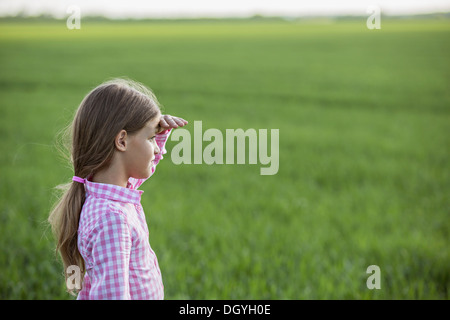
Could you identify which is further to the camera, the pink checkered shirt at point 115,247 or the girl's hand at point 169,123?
the girl's hand at point 169,123

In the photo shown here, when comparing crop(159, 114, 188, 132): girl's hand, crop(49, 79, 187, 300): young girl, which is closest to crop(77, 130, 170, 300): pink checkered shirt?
crop(49, 79, 187, 300): young girl

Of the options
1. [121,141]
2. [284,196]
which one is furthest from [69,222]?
[284,196]

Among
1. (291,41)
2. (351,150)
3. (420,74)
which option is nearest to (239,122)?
(351,150)

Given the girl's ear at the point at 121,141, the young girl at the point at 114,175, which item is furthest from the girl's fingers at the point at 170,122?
the girl's ear at the point at 121,141

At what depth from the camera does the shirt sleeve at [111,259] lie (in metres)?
1.47

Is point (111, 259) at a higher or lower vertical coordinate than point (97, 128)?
lower

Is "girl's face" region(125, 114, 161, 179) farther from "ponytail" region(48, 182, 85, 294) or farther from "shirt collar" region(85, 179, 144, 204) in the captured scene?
"ponytail" region(48, 182, 85, 294)

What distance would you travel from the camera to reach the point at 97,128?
5.28 feet

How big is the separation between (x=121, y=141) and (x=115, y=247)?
1.04 feet

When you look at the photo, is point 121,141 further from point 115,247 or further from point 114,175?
point 115,247

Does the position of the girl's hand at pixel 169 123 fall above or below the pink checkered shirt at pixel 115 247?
above

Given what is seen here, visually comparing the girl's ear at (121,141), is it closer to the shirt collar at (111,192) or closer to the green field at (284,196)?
the shirt collar at (111,192)

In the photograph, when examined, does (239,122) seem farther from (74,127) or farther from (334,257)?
(74,127)
